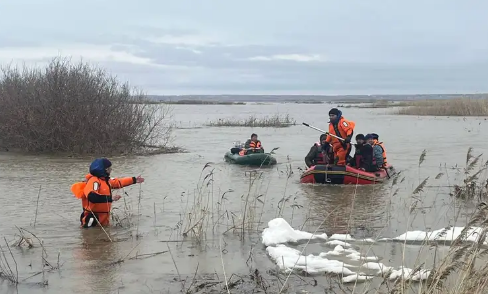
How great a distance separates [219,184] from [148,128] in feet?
29.0

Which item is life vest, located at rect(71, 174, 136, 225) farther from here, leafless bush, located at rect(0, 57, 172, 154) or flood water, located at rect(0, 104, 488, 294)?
leafless bush, located at rect(0, 57, 172, 154)

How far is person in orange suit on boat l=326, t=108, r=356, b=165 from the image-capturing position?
12484 millimetres

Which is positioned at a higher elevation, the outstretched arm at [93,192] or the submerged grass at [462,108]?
the submerged grass at [462,108]

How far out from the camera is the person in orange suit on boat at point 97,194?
24.8 feet

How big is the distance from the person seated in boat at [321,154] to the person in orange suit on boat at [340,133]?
0.22 metres

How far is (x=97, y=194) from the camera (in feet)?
24.7

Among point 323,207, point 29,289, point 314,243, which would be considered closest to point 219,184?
point 323,207

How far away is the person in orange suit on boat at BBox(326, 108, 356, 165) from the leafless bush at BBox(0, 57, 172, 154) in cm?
929

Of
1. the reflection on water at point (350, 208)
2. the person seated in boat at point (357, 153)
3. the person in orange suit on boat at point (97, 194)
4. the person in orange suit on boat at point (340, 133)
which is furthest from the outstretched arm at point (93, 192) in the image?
the person seated in boat at point (357, 153)

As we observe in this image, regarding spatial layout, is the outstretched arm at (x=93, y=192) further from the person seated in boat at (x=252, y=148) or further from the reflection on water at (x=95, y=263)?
the person seated in boat at (x=252, y=148)

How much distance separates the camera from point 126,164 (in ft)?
56.2

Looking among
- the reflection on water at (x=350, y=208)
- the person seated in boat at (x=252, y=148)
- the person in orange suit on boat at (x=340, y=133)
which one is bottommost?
the reflection on water at (x=350, y=208)

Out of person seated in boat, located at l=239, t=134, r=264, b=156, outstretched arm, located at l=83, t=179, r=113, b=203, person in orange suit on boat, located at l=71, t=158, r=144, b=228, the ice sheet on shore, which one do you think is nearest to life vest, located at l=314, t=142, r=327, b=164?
person seated in boat, located at l=239, t=134, r=264, b=156

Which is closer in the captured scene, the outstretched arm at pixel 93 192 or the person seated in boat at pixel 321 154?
the outstretched arm at pixel 93 192
